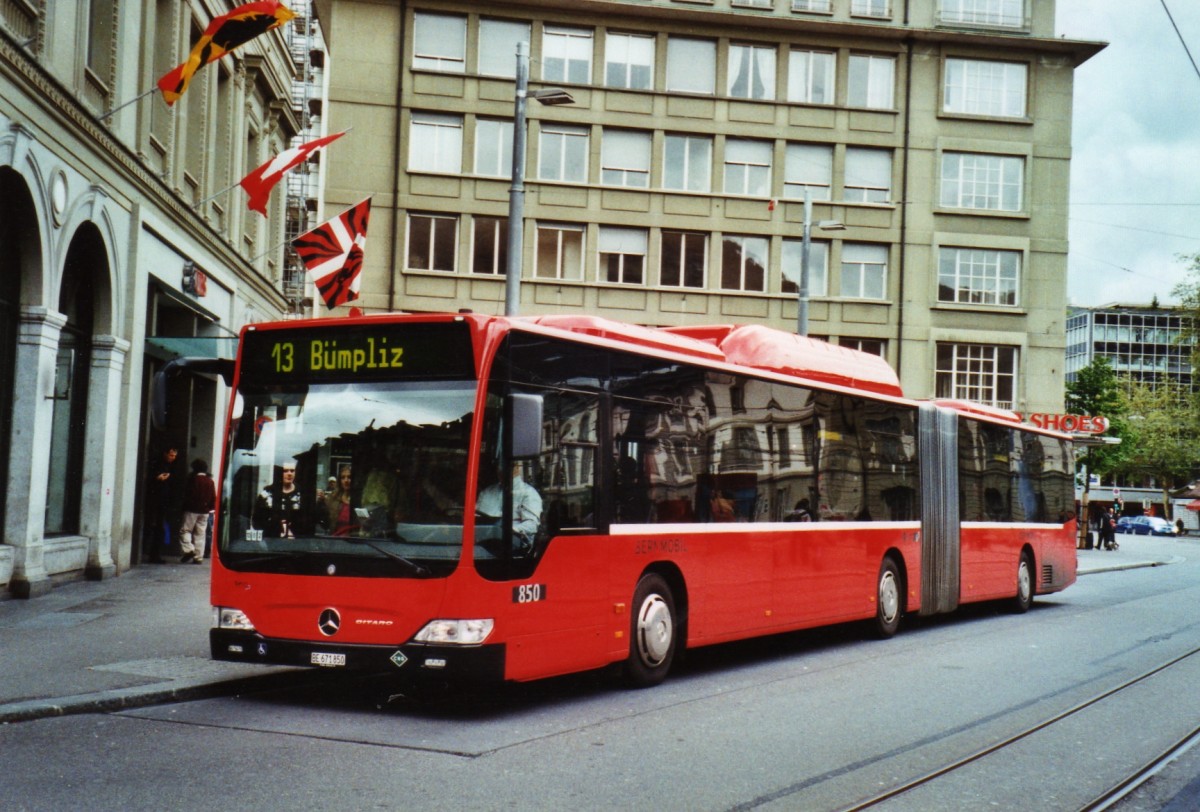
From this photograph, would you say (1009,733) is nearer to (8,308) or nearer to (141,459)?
(8,308)

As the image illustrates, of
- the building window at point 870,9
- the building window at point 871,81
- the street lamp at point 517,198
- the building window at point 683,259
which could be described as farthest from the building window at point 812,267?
the street lamp at point 517,198

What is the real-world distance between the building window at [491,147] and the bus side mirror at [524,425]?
3185 cm

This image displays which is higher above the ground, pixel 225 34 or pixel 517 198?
pixel 225 34

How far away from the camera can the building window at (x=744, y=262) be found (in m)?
41.7

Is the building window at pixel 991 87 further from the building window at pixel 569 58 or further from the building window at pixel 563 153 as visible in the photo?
the building window at pixel 563 153

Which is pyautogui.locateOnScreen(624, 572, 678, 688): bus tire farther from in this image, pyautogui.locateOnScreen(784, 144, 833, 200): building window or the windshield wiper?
pyautogui.locateOnScreen(784, 144, 833, 200): building window

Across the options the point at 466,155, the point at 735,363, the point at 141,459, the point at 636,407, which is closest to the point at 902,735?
the point at 636,407

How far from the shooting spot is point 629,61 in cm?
4125

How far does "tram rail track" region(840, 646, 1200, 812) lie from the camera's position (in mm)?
6930

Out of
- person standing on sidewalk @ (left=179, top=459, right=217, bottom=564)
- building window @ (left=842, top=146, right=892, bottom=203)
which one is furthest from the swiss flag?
building window @ (left=842, top=146, right=892, bottom=203)

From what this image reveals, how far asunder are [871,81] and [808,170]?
12.0ft

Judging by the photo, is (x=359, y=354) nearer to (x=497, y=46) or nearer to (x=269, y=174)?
(x=269, y=174)

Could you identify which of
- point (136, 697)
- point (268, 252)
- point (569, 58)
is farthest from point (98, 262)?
point (569, 58)

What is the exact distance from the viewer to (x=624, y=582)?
10547 mm
